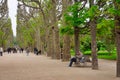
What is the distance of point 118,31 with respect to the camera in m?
19.4

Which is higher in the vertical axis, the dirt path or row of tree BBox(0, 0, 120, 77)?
row of tree BBox(0, 0, 120, 77)

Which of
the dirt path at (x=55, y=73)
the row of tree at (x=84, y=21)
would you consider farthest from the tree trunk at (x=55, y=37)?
the dirt path at (x=55, y=73)

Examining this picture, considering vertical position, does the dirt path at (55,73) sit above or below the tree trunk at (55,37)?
below

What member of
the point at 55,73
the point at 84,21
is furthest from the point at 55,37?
the point at 55,73

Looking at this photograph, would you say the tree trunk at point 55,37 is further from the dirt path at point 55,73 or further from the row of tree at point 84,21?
the dirt path at point 55,73

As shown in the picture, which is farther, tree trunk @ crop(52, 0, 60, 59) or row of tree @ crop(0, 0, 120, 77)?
tree trunk @ crop(52, 0, 60, 59)

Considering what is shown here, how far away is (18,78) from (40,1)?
35441mm

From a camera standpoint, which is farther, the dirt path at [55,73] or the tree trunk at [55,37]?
the tree trunk at [55,37]

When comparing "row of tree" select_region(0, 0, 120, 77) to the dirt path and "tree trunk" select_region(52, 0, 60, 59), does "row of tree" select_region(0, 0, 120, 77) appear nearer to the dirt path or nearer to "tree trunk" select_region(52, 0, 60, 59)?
"tree trunk" select_region(52, 0, 60, 59)

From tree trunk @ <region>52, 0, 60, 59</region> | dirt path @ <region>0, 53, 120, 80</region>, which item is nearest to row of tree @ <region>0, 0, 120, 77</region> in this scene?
tree trunk @ <region>52, 0, 60, 59</region>

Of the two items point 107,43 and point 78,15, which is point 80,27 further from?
point 107,43

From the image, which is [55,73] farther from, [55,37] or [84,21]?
[55,37]

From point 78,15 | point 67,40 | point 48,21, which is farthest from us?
point 48,21

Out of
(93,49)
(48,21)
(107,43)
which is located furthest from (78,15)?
(48,21)
